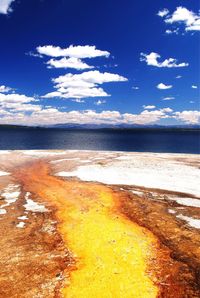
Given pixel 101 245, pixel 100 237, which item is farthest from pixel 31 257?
pixel 100 237

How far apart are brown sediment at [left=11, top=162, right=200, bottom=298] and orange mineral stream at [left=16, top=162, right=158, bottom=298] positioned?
5.5 inches

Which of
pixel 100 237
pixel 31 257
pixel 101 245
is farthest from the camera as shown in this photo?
pixel 100 237

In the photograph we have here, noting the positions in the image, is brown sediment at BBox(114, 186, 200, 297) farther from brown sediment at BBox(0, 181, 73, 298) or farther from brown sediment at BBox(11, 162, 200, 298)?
brown sediment at BBox(0, 181, 73, 298)

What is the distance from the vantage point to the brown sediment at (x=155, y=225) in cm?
1134

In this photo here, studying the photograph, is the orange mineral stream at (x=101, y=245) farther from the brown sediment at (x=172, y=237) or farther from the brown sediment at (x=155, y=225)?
the brown sediment at (x=172, y=237)

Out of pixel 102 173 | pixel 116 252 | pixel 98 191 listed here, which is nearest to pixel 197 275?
pixel 116 252

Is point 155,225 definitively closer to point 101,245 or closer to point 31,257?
point 101,245

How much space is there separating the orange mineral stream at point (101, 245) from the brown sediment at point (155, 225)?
0.14 metres

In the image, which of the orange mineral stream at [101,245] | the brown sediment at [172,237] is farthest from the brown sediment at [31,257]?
the brown sediment at [172,237]

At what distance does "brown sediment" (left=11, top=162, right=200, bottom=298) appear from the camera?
11.3m

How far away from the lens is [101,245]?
14398 millimetres

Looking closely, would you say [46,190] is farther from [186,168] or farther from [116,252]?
[186,168]

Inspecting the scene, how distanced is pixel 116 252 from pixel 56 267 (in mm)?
2870

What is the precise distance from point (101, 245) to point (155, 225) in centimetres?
426
